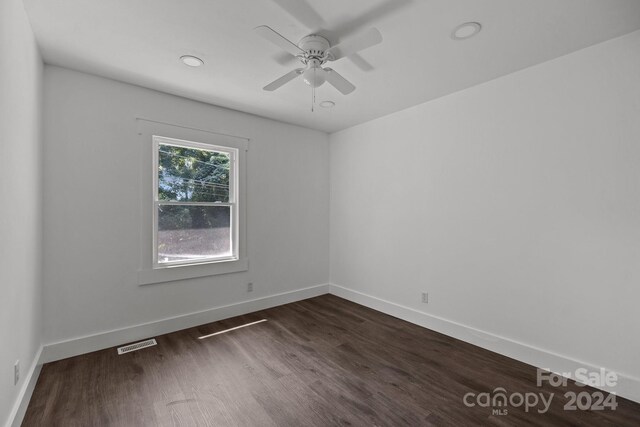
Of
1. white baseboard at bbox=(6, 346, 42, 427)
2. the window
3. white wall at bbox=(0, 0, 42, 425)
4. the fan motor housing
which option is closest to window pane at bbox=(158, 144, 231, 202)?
the window

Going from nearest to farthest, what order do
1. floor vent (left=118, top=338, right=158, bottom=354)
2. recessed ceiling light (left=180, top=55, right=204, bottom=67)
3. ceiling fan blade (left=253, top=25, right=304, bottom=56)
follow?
ceiling fan blade (left=253, top=25, right=304, bottom=56)
recessed ceiling light (left=180, top=55, right=204, bottom=67)
floor vent (left=118, top=338, right=158, bottom=354)

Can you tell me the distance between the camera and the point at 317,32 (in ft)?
6.59

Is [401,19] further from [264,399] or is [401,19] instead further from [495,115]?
[264,399]

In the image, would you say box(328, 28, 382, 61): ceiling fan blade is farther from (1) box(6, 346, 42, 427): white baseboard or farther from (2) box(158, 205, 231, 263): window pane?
(1) box(6, 346, 42, 427): white baseboard

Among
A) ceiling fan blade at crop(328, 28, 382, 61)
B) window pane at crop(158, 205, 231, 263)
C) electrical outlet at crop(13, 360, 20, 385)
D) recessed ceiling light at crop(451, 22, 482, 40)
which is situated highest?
recessed ceiling light at crop(451, 22, 482, 40)

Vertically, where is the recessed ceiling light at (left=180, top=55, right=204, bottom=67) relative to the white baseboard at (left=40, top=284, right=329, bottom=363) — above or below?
above

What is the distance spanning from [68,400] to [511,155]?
411 centimetres

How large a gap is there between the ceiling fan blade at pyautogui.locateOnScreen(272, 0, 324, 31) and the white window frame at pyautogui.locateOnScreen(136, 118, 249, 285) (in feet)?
6.39

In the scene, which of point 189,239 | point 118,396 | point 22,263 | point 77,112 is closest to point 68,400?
point 118,396

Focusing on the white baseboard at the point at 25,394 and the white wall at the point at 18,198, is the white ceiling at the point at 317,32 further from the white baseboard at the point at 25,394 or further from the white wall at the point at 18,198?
the white baseboard at the point at 25,394

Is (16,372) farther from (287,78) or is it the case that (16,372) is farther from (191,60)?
(287,78)

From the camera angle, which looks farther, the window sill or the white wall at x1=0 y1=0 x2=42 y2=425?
the window sill

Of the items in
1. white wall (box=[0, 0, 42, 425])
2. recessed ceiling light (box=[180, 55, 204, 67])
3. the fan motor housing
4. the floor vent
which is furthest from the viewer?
the floor vent

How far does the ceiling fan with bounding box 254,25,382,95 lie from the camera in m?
1.73
